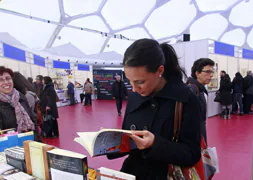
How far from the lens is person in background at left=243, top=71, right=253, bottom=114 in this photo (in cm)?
760

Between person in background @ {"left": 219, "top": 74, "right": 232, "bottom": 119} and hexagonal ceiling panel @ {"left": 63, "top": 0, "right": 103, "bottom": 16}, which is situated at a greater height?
hexagonal ceiling panel @ {"left": 63, "top": 0, "right": 103, "bottom": 16}

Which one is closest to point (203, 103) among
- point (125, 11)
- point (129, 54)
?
point (129, 54)

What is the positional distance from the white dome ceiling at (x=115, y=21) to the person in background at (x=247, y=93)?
4287 mm

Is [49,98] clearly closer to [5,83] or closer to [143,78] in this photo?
[5,83]

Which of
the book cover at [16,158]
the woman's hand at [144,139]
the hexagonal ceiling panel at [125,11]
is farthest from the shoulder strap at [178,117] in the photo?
the hexagonal ceiling panel at [125,11]

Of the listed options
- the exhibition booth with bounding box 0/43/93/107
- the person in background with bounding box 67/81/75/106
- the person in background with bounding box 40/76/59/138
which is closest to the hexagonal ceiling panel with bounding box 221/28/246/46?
the exhibition booth with bounding box 0/43/93/107

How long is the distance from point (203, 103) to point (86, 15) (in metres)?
15.0

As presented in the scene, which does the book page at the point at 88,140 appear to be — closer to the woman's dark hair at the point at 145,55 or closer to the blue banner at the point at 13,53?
the woman's dark hair at the point at 145,55

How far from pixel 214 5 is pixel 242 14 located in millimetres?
3938

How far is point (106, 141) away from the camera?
93 cm

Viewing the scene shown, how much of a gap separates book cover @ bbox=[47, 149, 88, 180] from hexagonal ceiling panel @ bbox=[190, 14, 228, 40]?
21.7 m

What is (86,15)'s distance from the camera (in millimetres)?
15414

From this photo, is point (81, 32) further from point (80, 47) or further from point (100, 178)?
point (100, 178)

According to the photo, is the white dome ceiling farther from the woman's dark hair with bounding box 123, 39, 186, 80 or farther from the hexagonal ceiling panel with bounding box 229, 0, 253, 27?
the woman's dark hair with bounding box 123, 39, 186, 80
